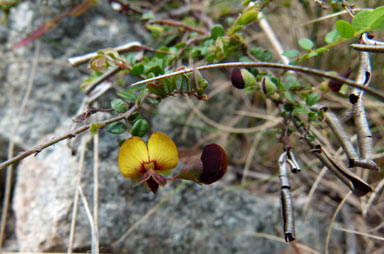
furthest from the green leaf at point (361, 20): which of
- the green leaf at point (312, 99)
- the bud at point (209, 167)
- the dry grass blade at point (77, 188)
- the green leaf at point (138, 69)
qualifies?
the dry grass blade at point (77, 188)

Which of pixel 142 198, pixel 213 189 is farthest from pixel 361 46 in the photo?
pixel 142 198

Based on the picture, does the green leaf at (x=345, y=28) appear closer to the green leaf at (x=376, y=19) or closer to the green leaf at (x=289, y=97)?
the green leaf at (x=376, y=19)

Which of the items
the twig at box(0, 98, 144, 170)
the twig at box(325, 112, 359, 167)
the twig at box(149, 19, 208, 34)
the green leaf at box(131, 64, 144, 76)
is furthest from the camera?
the twig at box(149, 19, 208, 34)

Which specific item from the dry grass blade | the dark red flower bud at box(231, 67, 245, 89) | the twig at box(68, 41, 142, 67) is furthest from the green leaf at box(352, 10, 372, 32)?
the dry grass blade

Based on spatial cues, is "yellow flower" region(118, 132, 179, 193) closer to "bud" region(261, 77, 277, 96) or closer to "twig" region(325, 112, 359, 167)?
"bud" region(261, 77, 277, 96)

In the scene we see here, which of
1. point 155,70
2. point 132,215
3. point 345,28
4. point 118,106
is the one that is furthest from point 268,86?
point 132,215

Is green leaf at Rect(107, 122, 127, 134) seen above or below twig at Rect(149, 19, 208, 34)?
below

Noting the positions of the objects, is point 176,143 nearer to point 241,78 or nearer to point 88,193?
point 88,193
